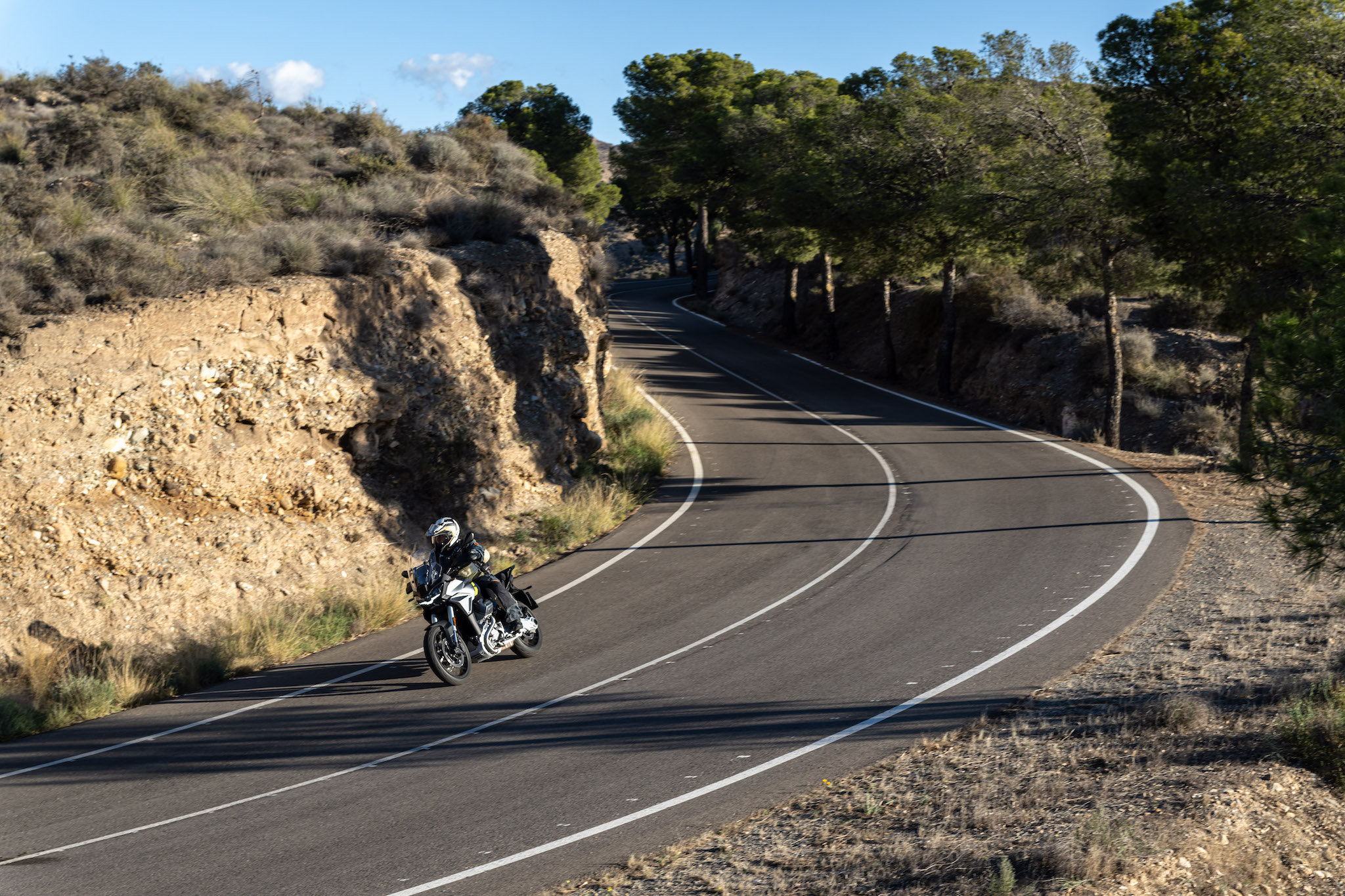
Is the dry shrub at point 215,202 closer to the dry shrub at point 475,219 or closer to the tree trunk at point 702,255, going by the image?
the dry shrub at point 475,219

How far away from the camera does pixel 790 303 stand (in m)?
44.4

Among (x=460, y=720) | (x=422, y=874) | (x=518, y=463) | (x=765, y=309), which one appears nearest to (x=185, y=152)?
(x=518, y=463)

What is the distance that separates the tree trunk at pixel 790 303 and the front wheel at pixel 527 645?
34.4 meters

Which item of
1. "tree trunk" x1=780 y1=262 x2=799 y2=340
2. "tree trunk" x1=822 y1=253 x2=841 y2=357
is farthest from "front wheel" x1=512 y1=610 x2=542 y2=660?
"tree trunk" x1=780 y1=262 x2=799 y2=340

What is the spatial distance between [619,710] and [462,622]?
8.26 ft

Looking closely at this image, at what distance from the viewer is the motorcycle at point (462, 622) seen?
1031cm

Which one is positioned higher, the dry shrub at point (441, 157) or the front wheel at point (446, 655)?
the dry shrub at point (441, 157)

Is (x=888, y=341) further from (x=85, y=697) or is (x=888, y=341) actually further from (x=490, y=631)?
(x=85, y=697)

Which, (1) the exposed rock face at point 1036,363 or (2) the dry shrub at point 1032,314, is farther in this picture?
(2) the dry shrub at point 1032,314

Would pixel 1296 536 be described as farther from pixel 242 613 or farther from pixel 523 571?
pixel 242 613

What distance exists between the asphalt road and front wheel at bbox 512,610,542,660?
0.14 m

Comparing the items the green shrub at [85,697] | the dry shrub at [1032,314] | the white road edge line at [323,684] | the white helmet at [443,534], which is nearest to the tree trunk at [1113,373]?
the dry shrub at [1032,314]

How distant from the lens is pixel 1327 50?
15.9m

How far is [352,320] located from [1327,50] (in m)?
16.6
